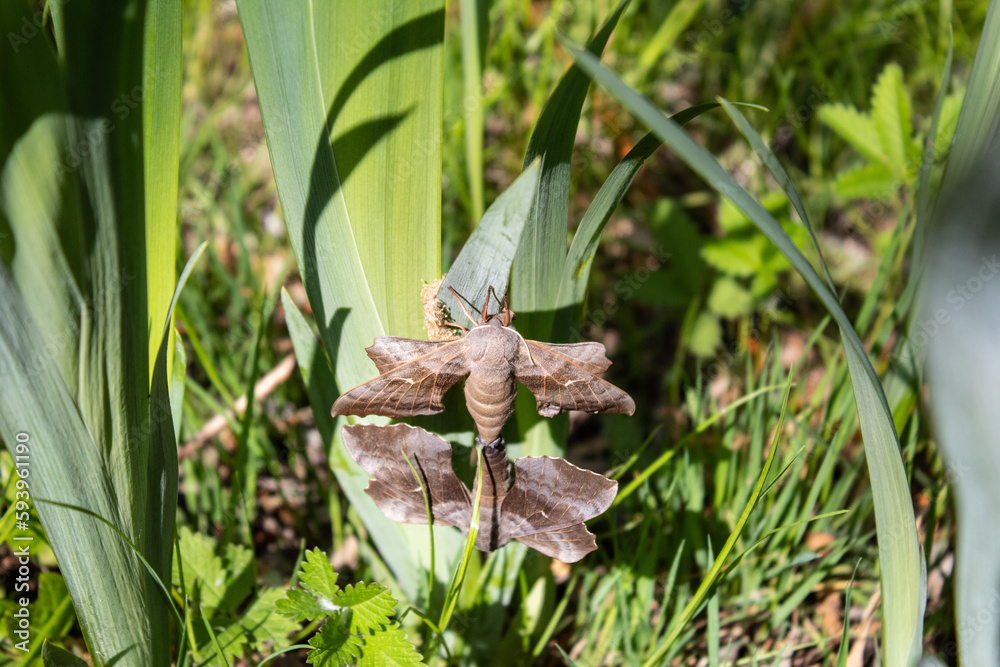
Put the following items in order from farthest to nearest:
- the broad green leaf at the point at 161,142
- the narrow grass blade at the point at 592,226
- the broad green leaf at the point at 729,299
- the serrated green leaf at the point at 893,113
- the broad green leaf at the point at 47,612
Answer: the broad green leaf at the point at 729,299 → the serrated green leaf at the point at 893,113 → the broad green leaf at the point at 47,612 → the narrow grass blade at the point at 592,226 → the broad green leaf at the point at 161,142

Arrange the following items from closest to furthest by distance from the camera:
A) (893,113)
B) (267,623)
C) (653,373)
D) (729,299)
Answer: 1. (267,623)
2. (893,113)
3. (729,299)
4. (653,373)

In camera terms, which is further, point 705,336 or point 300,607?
point 705,336

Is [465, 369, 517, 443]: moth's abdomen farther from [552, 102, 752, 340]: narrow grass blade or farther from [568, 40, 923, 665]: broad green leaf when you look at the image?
[568, 40, 923, 665]: broad green leaf

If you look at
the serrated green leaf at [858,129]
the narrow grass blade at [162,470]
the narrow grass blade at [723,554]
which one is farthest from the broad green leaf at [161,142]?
the serrated green leaf at [858,129]

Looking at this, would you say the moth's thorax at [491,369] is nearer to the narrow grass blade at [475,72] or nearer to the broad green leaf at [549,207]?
the broad green leaf at [549,207]

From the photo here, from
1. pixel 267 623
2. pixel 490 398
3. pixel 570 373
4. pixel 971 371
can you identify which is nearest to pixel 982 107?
pixel 971 371

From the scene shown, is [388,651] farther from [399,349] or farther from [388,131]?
[388,131]
